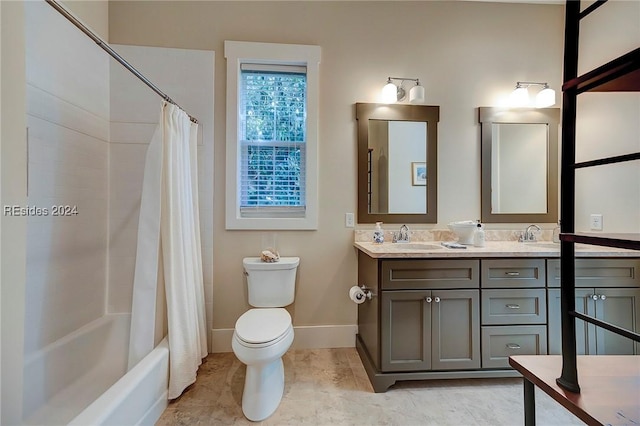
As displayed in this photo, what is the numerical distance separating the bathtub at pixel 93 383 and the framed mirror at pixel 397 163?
67.8 inches

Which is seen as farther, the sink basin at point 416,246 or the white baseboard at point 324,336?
the white baseboard at point 324,336

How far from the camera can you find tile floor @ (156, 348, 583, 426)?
1.57 meters

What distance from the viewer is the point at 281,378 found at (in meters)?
1.77

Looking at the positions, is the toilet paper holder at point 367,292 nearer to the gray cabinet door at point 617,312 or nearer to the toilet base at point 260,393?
the toilet base at point 260,393

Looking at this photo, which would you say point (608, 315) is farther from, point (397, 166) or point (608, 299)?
point (397, 166)

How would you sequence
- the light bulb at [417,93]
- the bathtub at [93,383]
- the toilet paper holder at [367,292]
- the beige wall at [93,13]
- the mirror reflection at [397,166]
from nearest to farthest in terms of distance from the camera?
the bathtub at [93,383]
the beige wall at [93,13]
the toilet paper holder at [367,292]
the light bulb at [417,93]
the mirror reflection at [397,166]

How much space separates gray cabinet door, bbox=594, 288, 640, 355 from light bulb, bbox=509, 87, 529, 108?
5.00 feet

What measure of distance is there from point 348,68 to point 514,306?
211 centimetres

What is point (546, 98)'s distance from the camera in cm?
245

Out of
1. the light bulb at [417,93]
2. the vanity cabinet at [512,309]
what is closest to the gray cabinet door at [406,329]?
the vanity cabinet at [512,309]

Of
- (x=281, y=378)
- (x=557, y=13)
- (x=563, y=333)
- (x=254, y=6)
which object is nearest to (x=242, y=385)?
(x=281, y=378)

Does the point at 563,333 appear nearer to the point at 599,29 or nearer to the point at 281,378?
the point at 281,378

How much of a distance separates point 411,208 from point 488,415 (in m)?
1.43

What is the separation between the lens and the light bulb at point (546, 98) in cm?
244
